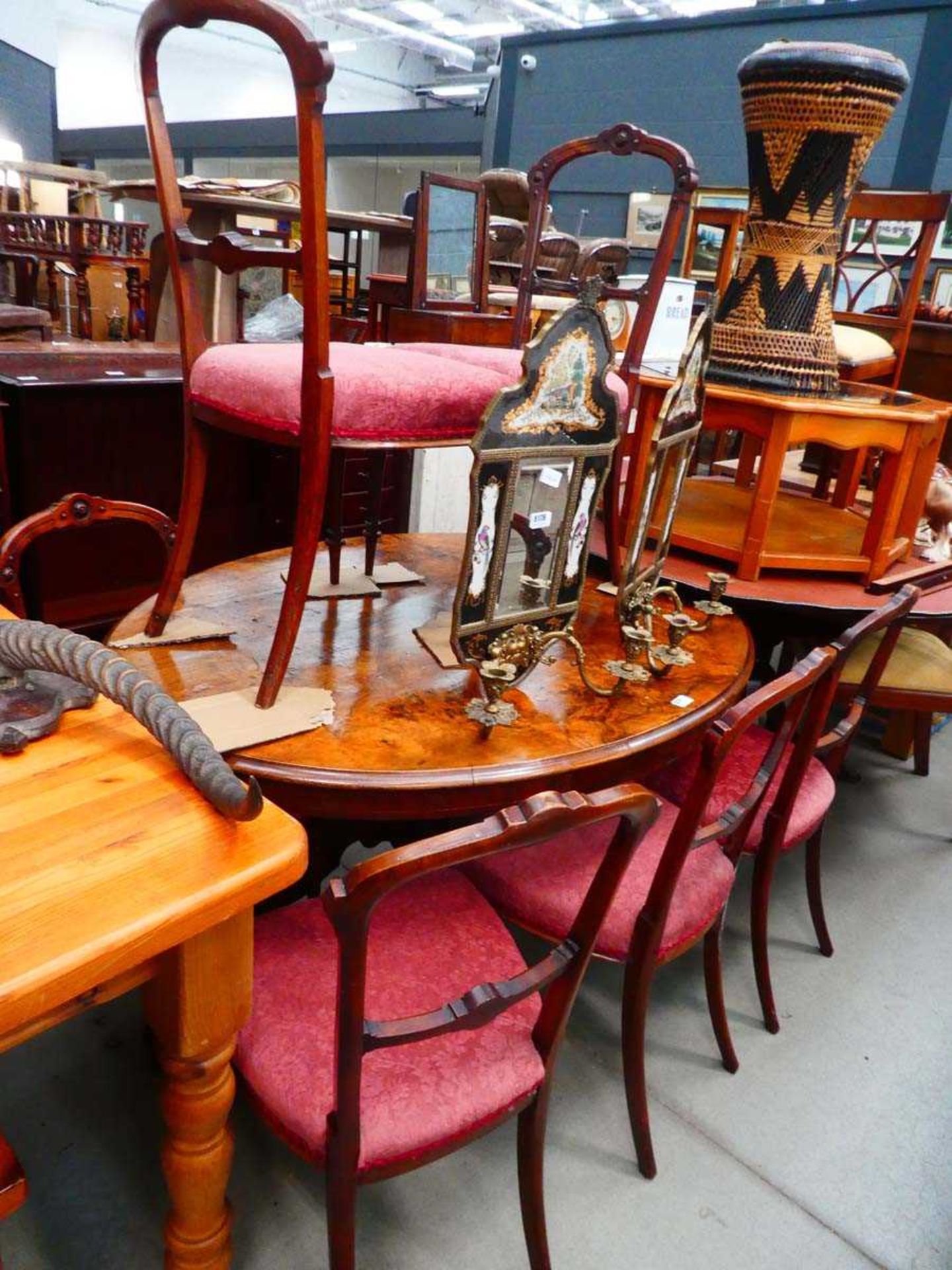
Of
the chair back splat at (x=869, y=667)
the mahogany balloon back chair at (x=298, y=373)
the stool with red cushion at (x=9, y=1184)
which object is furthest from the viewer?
the chair back splat at (x=869, y=667)

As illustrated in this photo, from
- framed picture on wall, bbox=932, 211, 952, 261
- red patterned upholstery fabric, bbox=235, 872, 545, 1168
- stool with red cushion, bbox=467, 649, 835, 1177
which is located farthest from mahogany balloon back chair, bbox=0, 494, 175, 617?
framed picture on wall, bbox=932, 211, 952, 261

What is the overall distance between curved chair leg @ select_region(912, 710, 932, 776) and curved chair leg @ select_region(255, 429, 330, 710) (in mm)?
2437

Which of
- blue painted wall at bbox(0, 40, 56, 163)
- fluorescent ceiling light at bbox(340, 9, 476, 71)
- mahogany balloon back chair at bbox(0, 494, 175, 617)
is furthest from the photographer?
fluorescent ceiling light at bbox(340, 9, 476, 71)

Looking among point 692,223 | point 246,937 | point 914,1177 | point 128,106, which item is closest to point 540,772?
point 246,937

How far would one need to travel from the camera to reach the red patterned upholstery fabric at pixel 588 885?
1.50 meters

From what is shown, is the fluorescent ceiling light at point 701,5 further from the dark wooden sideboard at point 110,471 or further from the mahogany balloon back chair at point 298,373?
the mahogany balloon back chair at point 298,373

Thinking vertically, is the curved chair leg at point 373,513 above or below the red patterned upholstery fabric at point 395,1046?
above

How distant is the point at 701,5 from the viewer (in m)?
10.9

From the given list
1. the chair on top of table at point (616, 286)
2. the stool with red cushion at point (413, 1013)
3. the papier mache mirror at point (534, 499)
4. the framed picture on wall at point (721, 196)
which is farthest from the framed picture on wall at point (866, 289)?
the stool with red cushion at point (413, 1013)

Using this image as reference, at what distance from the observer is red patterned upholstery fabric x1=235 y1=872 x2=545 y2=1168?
1.10 meters

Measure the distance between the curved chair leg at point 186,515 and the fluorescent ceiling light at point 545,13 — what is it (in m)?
12.4

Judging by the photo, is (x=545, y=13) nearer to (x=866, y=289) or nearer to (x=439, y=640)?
(x=866, y=289)

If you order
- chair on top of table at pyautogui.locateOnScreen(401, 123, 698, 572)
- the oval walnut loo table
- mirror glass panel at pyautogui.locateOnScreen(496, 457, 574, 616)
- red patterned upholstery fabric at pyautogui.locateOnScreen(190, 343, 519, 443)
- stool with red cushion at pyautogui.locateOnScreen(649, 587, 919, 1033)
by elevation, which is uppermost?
chair on top of table at pyautogui.locateOnScreen(401, 123, 698, 572)

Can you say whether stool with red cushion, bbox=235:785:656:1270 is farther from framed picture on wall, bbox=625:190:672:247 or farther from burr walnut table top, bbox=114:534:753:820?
framed picture on wall, bbox=625:190:672:247
